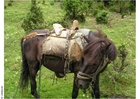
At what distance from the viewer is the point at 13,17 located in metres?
14.4

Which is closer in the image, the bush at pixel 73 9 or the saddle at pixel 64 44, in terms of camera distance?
the saddle at pixel 64 44

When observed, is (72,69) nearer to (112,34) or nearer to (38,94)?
(38,94)

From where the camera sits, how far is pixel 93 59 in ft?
16.6

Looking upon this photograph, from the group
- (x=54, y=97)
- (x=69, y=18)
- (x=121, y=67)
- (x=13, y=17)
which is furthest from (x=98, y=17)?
(x=54, y=97)

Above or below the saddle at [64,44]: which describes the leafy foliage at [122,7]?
above

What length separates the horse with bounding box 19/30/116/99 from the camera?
5.12 metres

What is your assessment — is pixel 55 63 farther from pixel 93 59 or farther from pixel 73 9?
pixel 73 9

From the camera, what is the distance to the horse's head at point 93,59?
507 cm

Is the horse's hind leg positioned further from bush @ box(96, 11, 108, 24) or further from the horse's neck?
bush @ box(96, 11, 108, 24)

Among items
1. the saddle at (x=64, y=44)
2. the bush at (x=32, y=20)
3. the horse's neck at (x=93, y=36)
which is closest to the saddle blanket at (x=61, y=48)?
the saddle at (x=64, y=44)

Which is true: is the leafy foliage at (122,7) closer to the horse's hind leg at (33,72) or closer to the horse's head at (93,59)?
the horse's hind leg at (33,72)

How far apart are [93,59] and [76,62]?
0.82 metres

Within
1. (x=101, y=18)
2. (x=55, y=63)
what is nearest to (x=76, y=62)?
(x=55, y=63)

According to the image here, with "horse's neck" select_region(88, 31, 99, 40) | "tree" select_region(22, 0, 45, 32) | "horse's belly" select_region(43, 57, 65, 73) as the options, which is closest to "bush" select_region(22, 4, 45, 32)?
"tree" select_region(22, 0, 45, 32)
